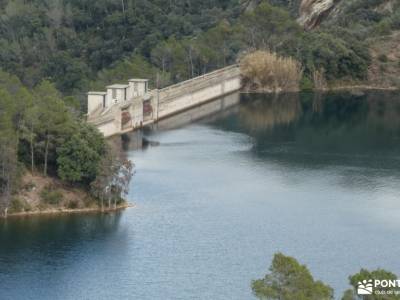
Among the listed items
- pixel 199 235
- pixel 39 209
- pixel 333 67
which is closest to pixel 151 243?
Result: pixel 199 235

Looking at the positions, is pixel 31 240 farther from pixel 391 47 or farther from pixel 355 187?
pixel 391 47

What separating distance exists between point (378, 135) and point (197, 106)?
937 inches

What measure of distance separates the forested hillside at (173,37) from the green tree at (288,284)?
8092 cm

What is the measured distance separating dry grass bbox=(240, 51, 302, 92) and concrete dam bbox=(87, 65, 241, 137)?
1522 millimetres

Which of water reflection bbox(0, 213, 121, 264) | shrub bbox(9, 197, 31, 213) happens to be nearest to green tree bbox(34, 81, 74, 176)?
shrub bbox(9, 197, 31, 213)

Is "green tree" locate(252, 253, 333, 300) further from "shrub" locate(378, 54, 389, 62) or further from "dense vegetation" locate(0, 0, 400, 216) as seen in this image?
"shrub" locate(378, 54, 389, 62)

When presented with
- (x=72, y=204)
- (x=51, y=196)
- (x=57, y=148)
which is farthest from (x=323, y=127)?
(x=51, y=196)

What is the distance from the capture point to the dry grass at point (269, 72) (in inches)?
6599

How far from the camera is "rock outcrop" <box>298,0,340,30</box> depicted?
188250 millimetres

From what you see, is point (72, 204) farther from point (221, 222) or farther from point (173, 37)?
point (173, 37)

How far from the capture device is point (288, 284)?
78312 mm

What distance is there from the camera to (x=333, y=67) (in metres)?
170

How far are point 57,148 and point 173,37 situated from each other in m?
69.8

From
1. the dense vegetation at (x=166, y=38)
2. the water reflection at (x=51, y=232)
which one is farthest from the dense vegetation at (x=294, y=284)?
the dense vegetation at (x=166, y=38)
